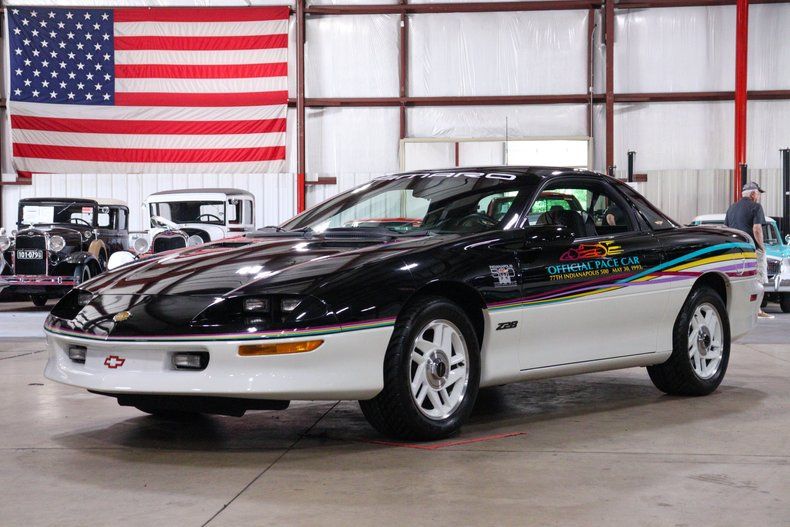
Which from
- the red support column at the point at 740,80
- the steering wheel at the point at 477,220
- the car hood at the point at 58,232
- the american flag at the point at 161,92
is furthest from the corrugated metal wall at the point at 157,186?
the steering wheel at the point at 477,220

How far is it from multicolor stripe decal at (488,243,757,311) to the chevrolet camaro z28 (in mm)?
13

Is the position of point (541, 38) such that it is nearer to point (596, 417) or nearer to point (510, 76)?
point (510, 76)

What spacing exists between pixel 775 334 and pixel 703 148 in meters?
12.2

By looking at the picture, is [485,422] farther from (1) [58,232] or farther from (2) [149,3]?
(2) [149,3]

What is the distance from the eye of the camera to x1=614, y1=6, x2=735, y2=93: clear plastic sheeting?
72.3 feet

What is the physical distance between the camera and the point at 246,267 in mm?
4762

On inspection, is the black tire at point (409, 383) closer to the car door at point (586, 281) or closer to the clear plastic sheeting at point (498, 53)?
the car door at point (586, 281)

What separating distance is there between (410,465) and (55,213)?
1362 centimetres

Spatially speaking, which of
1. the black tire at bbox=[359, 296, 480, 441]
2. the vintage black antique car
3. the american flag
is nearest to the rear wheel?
the vintage black antique car

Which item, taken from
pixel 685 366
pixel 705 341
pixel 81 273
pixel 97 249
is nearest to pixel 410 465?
pixel 685 366

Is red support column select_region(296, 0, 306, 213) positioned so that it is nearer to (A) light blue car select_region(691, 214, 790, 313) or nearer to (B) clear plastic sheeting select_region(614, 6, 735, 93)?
(B) clear plastic sheeting select_region(614, 6, 735, 93)

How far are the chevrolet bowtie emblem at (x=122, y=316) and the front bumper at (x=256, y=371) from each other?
0.33 feet

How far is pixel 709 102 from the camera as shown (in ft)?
72.6

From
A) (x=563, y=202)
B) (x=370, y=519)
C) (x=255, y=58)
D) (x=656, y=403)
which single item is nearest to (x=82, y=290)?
(x=370, y=519)
